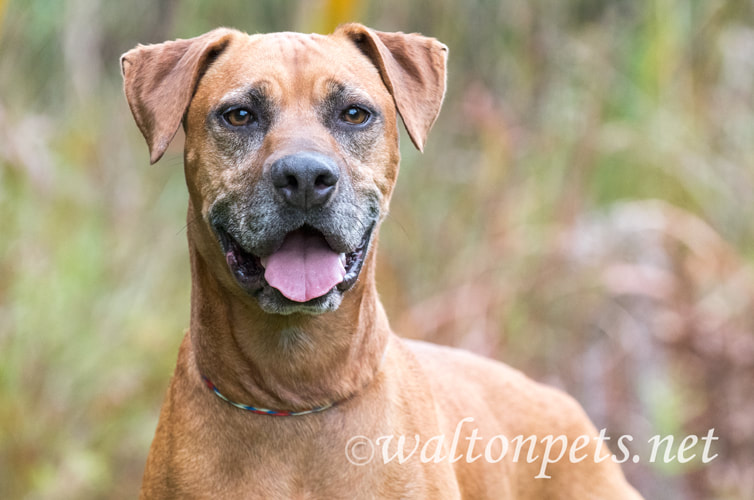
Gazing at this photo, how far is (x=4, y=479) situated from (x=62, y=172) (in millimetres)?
2083

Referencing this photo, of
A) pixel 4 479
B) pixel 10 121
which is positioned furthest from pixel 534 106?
pixel 4 479

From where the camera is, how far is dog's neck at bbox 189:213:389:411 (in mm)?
3746

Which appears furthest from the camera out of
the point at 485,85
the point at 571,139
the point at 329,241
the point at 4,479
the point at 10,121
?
the point at 485,85

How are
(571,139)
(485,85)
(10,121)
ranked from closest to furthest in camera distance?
1. (10,121)
2. (571,139)
3. (485,85)

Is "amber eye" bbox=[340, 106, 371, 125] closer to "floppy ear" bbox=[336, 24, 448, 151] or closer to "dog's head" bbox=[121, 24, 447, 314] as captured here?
"dog's head" bbox=[121, 24, 447, 314]

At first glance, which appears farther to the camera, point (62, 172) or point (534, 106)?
point (534, 106)

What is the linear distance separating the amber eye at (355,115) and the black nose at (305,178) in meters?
0.36

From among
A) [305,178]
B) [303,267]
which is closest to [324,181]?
[305,178]

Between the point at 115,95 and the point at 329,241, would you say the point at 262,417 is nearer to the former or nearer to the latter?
the point at 329,241

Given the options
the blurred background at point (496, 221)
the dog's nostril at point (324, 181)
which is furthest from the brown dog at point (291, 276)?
the blurred background at point (496, 221)

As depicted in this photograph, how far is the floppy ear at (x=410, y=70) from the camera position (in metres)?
4.07

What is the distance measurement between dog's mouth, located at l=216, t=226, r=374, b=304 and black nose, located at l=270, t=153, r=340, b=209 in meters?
0.15

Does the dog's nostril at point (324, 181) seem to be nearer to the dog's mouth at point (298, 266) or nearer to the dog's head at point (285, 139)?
the dog's head at point (285, 139)

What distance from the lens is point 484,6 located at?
8078 mm
